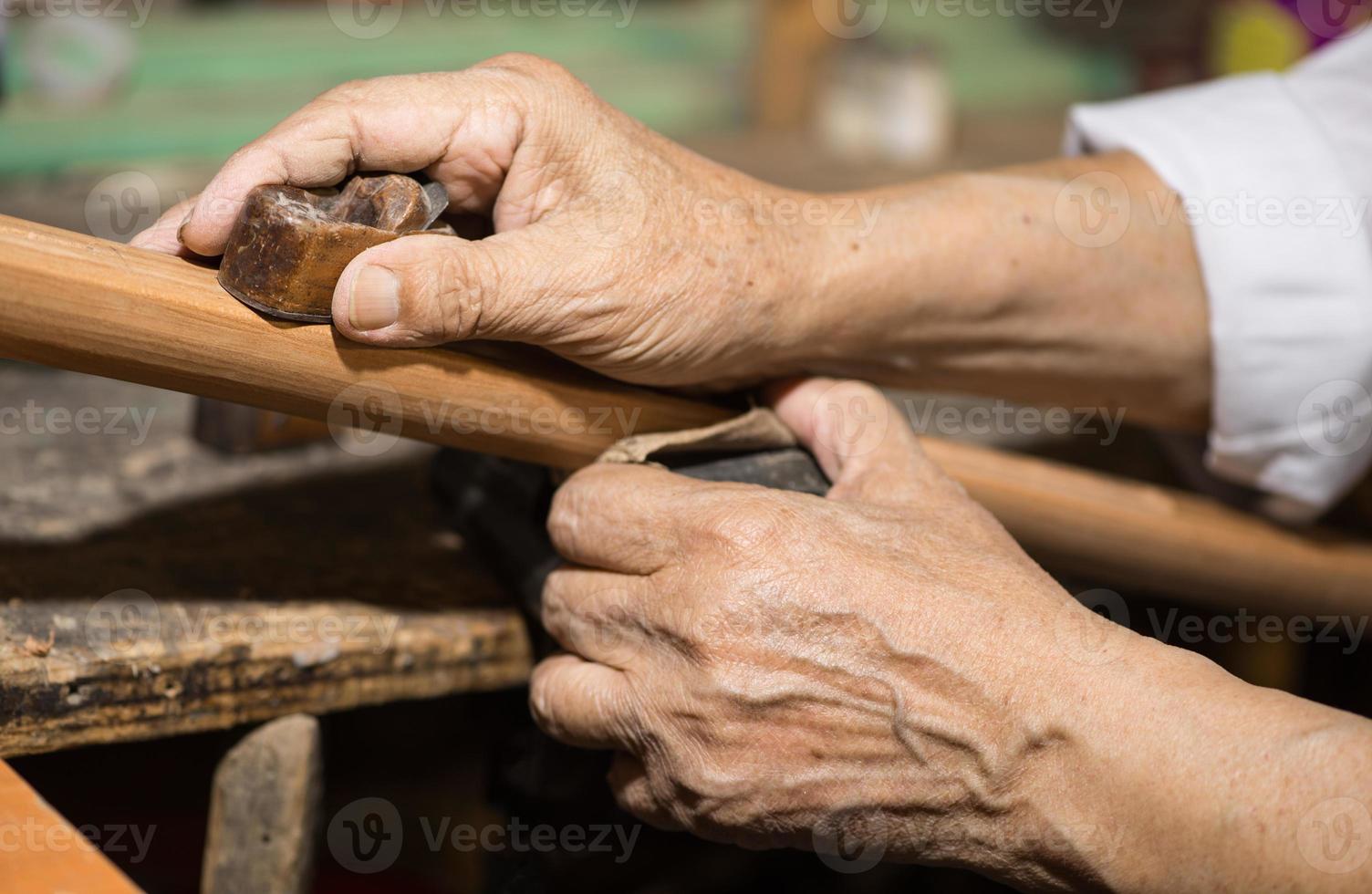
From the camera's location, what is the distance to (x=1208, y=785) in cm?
69

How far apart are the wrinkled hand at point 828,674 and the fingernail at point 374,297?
21cm

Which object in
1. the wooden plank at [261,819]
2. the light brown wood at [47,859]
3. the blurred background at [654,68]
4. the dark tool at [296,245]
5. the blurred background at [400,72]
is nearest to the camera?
the light brown wood at [47,859]

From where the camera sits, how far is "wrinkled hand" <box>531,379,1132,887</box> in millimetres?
741

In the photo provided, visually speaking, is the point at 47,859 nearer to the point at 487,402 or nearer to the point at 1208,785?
the point at 487,402

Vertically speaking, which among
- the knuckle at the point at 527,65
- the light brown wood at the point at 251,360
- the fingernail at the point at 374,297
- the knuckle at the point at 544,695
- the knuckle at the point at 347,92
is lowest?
the knuckle at the point at 544,695

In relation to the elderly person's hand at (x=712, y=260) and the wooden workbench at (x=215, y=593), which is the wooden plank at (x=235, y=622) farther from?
the elderly person's hand at (x=712, y=260)

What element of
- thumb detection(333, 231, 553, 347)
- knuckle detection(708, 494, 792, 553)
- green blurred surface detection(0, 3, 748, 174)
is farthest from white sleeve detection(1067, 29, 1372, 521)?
green blurred surface detection(0, 3, 748, 174)

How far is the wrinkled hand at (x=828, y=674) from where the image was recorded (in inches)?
29.2

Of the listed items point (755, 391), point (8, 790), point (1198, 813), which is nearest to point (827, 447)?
point (755, 391)

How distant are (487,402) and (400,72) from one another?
5.32ft

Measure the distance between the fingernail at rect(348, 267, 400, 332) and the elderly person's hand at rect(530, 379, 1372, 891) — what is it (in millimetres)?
203

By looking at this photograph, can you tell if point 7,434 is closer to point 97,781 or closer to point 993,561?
point 97,781

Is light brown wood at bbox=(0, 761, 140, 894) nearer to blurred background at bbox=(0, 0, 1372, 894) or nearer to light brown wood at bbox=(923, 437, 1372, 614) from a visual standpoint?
blurred background at bbox=(0, 0, 1372, 894)

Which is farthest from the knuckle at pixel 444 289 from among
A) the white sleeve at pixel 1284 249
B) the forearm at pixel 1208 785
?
the white sleeve at pixel 1284 249
